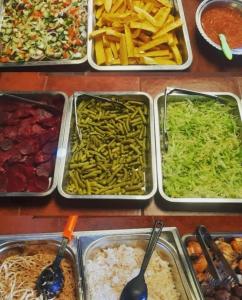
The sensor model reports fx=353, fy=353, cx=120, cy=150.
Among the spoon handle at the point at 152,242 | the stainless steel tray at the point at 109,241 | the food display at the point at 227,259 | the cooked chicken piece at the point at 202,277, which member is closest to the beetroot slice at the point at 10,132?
the stainless steel tray at the point at 109,241

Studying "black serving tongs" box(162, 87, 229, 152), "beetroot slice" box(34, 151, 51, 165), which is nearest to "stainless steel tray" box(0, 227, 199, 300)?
"beetroot slice" box(34, 151, 51, 165)

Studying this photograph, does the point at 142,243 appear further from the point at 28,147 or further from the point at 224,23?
the point at 224,23

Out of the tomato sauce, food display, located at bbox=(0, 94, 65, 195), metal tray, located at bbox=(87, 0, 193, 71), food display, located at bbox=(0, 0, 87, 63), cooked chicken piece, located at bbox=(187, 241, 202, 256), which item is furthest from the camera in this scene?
the tomato sauce

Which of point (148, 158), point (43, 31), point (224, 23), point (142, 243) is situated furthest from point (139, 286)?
point (224, 23)

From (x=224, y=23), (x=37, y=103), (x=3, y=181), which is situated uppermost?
(x=224, y=23)

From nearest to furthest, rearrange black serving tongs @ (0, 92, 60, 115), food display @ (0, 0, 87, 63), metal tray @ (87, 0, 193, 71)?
black serving tongs @ (0, 92, 60, 115), metal tray @ (87, 0, 193, 71), food display @ (0, 0, 87, 63)

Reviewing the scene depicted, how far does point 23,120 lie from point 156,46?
128cm

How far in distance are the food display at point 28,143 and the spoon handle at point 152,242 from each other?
0.68 m

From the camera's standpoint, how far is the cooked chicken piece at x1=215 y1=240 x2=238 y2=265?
2092 mm

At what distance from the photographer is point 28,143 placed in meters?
2.40

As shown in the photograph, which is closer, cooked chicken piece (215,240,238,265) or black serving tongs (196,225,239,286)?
black serving tongs (196,225,239,286)

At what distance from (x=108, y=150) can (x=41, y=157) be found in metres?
0.45

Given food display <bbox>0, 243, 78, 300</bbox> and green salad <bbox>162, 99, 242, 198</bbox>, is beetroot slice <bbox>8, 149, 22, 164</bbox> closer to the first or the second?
food display <bbox>0, 243, 78, 300</bbox>

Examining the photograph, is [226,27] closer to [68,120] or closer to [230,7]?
[230,7]
